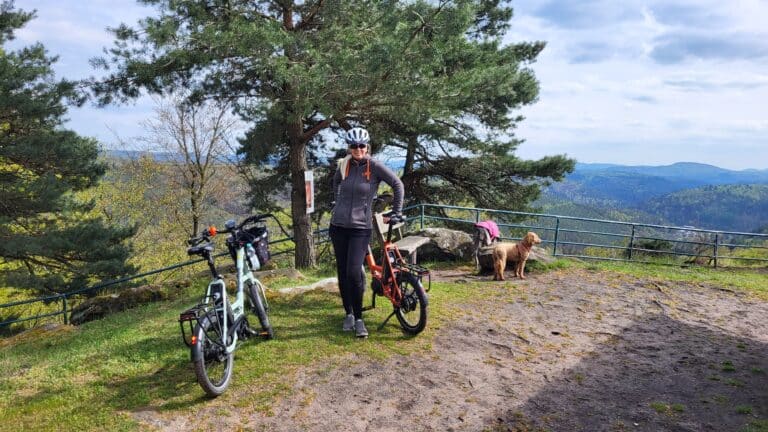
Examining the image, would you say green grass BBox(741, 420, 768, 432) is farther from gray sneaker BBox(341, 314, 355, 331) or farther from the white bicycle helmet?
the white bicycle helmet

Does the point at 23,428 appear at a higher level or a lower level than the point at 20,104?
lower

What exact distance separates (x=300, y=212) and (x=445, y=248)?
11.7ft

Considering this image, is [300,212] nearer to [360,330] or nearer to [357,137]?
[360,330]

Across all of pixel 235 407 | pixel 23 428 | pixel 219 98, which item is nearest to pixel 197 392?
pixel 235 407

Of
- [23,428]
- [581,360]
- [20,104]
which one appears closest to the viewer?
[23,428]

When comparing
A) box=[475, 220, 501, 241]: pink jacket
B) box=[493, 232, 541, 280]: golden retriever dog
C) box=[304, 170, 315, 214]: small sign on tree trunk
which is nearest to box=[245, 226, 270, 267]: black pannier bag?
box=[304, 170, 315, 214]: small sign on tree trunk

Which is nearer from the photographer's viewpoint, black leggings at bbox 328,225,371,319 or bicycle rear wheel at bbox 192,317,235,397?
bicycle rear wheel at bbox 192,317,235,397

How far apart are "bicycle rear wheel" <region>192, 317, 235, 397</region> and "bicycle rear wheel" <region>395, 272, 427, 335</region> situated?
1.95 metres

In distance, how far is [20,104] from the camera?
11.3 m

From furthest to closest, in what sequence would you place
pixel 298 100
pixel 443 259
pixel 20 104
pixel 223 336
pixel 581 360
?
pixel 20 104, pixel 443 259, pixel 298 100, pixel 581 360, pixel 223 336

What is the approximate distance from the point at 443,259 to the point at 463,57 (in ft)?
17.0

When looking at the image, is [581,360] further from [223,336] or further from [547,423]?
[223,336]

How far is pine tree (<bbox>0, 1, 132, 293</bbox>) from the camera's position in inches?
460

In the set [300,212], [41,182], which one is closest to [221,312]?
[300,212]
